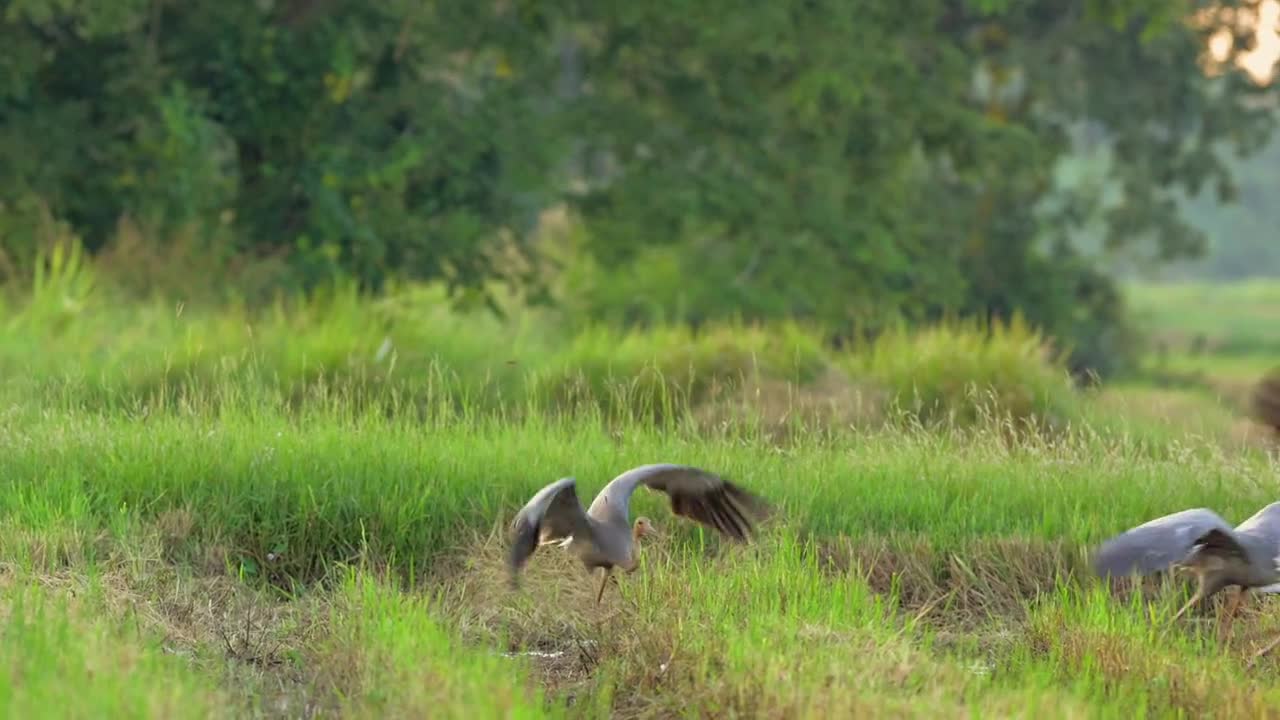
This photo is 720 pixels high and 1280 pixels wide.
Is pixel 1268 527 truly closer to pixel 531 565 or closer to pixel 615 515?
pixel 615 515

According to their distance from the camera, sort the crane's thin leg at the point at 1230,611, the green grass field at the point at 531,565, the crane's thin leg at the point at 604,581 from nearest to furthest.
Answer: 1. the green grass field at the point at 531,565
2. the crane's thin leg at the point at 604,581
3. the crane's thin leg at the point at 1230,611

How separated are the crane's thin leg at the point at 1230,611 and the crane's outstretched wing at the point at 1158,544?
1.50 ft

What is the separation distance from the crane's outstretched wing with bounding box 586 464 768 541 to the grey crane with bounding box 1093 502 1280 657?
1.26 metres

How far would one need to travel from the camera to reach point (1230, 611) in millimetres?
7430

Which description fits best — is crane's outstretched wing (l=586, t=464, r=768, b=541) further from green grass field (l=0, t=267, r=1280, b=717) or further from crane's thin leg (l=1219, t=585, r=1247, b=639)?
crane's thin leg (l=1219, t=585, r=1247, b=639)

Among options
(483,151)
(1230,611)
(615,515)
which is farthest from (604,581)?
(483,151)

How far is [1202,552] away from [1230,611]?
1.78ft

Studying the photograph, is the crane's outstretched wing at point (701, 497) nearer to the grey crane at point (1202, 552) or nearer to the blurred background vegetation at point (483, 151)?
the grey crane at point (1202, 552)

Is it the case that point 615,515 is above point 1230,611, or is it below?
above

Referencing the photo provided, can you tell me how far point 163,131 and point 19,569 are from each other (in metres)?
8.67

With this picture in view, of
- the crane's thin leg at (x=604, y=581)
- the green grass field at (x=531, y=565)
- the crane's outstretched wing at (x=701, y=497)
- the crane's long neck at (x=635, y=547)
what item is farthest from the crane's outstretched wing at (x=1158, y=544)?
the crane's thin leg at (x=604, y=581)

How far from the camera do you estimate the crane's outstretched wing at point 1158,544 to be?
686cm

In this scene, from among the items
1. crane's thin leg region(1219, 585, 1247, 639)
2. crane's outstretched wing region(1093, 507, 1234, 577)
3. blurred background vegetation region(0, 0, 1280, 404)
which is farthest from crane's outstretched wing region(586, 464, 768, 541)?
blurred background vegetation region(0, 0, 1280, 404)

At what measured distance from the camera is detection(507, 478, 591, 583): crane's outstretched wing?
20.8 feet
